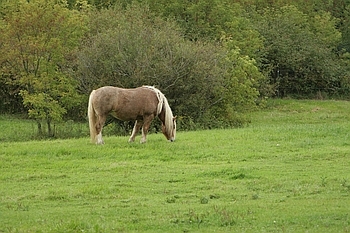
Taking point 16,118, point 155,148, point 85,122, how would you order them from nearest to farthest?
point 155,148, point 85,122, point 16,118

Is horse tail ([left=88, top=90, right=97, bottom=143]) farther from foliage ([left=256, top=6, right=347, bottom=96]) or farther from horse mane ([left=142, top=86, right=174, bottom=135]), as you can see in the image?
foliage ([left=256, top=6, right=347, bottom=96])

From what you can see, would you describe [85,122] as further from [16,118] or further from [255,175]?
[255,175]

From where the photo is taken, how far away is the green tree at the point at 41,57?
3050 cm

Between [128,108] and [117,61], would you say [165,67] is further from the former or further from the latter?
[128,108]

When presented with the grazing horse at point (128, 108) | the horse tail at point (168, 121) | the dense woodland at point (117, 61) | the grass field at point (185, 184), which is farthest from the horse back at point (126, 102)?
the dense woodland at point (117, 61)

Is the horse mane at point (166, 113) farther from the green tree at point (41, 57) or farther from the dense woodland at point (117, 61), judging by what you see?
the green tree at point (41, 57)

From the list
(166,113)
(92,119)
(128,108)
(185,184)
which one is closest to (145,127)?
(128,108)

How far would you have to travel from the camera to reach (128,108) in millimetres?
19391

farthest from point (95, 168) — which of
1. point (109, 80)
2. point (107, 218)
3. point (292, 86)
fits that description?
point (292, 86)

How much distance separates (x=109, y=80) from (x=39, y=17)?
546cm

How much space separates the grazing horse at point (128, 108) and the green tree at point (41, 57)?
10983 mm

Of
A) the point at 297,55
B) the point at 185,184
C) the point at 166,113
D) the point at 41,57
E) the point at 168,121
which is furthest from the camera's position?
the point at 297,55

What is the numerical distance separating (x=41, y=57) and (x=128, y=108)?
13.7 meters

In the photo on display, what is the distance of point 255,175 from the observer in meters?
13.9
